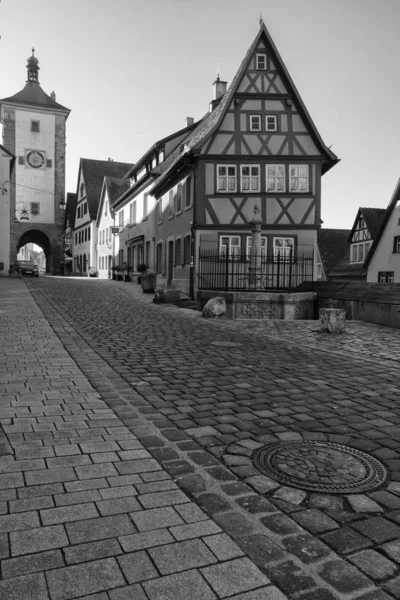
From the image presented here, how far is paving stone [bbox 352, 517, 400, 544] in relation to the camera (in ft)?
8.66

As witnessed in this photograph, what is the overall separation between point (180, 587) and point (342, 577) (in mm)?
696

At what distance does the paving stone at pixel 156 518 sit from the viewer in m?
2.66

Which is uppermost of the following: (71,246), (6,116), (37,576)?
(6,116)

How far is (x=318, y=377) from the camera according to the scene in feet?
21.5

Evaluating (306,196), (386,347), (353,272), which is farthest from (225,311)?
(353,272)

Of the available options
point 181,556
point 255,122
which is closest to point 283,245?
point 255,122

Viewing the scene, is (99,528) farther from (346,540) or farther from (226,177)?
(226,177)

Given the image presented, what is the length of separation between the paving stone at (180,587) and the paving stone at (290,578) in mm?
302

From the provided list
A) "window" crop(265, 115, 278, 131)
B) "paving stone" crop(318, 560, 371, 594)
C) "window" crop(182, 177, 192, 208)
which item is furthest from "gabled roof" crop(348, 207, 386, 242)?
"paving stone" crop(318, 560, 371, 594)

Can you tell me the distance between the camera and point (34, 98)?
5647 centimetres

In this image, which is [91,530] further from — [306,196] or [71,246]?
[71,246]

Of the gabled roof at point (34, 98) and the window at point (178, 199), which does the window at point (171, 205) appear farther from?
the gabled roof at point (34, 98)

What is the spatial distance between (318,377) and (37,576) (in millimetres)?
4807

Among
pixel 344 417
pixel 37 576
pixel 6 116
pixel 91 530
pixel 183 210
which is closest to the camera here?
pixel 37 576
